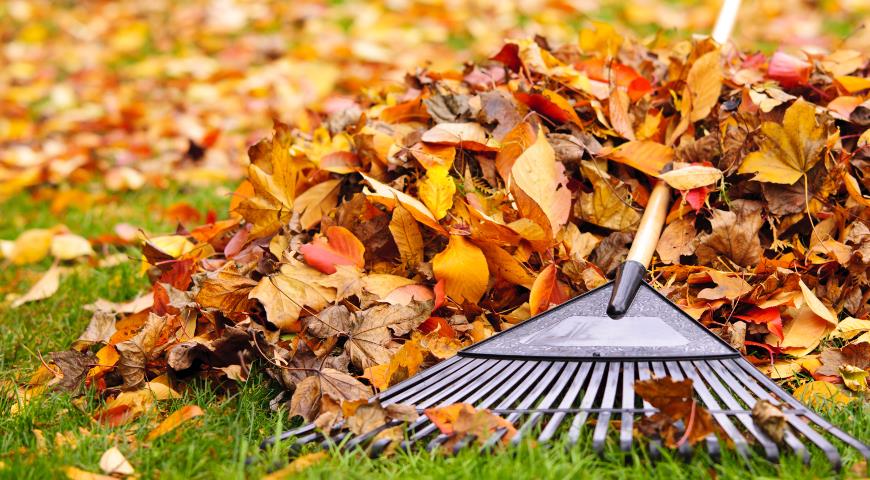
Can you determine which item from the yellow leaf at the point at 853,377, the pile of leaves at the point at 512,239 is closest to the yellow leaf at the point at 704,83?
the pile of leaves at the point at 512,239

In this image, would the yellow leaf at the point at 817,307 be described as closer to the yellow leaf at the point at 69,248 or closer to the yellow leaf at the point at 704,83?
the yellow leaf at the point at 704,83

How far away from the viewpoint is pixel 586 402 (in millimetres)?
1389

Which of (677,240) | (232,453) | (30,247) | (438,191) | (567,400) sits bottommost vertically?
(30,247)

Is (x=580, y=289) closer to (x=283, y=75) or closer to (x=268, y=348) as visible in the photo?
(x=268, y=348)

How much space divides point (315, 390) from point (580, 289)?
0.61 m

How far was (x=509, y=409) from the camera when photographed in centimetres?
141

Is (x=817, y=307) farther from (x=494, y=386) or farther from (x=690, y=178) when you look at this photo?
(x=494, y=386)

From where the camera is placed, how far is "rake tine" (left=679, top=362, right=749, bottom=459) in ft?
4.13

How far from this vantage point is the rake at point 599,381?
1316 millimetres

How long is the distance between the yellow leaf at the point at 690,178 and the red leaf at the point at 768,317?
0.29 meters

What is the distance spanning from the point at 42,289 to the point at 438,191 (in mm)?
1205

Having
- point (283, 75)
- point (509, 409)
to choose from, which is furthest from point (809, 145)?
point (283, 75)

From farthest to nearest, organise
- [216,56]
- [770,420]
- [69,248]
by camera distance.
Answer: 1. [216,56]
2. [69,248]
3. [770,420]

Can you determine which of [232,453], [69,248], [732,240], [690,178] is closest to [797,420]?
[732,240]
